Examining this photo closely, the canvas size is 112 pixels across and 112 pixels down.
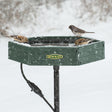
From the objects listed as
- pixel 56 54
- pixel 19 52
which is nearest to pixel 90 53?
pixel 56 54

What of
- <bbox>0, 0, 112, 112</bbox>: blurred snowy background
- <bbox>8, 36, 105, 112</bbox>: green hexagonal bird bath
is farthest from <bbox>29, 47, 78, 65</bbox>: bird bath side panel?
<bbox>0, 0, 112, 112</bbox>: blurred snowy background

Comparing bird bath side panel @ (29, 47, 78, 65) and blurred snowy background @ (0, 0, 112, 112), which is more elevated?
bird bath side panel @ (29, 47, 78, 65)

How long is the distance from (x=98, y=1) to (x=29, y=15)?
1687 millimetres

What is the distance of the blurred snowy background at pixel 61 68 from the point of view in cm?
572

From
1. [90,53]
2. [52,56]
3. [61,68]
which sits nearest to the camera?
[52,56]

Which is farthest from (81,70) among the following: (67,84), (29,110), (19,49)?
(19,49)

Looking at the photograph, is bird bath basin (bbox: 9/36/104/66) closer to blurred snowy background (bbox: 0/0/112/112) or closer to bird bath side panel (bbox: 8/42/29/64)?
bird bath side panel (bbox: 8/42/29/64)

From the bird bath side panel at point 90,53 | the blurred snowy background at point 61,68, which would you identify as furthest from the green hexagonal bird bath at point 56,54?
the blurred snowy background at point 61,68

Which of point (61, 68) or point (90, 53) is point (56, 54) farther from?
point (61, 68)

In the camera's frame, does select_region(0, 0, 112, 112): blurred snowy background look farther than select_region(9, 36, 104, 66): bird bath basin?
Yes

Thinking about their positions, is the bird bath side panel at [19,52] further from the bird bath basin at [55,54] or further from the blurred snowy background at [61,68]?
the blurred snowy background at [61,68]

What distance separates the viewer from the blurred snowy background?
18.8 feet

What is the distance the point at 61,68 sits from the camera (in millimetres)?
7547

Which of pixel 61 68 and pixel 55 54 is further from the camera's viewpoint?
pixel 61 68
